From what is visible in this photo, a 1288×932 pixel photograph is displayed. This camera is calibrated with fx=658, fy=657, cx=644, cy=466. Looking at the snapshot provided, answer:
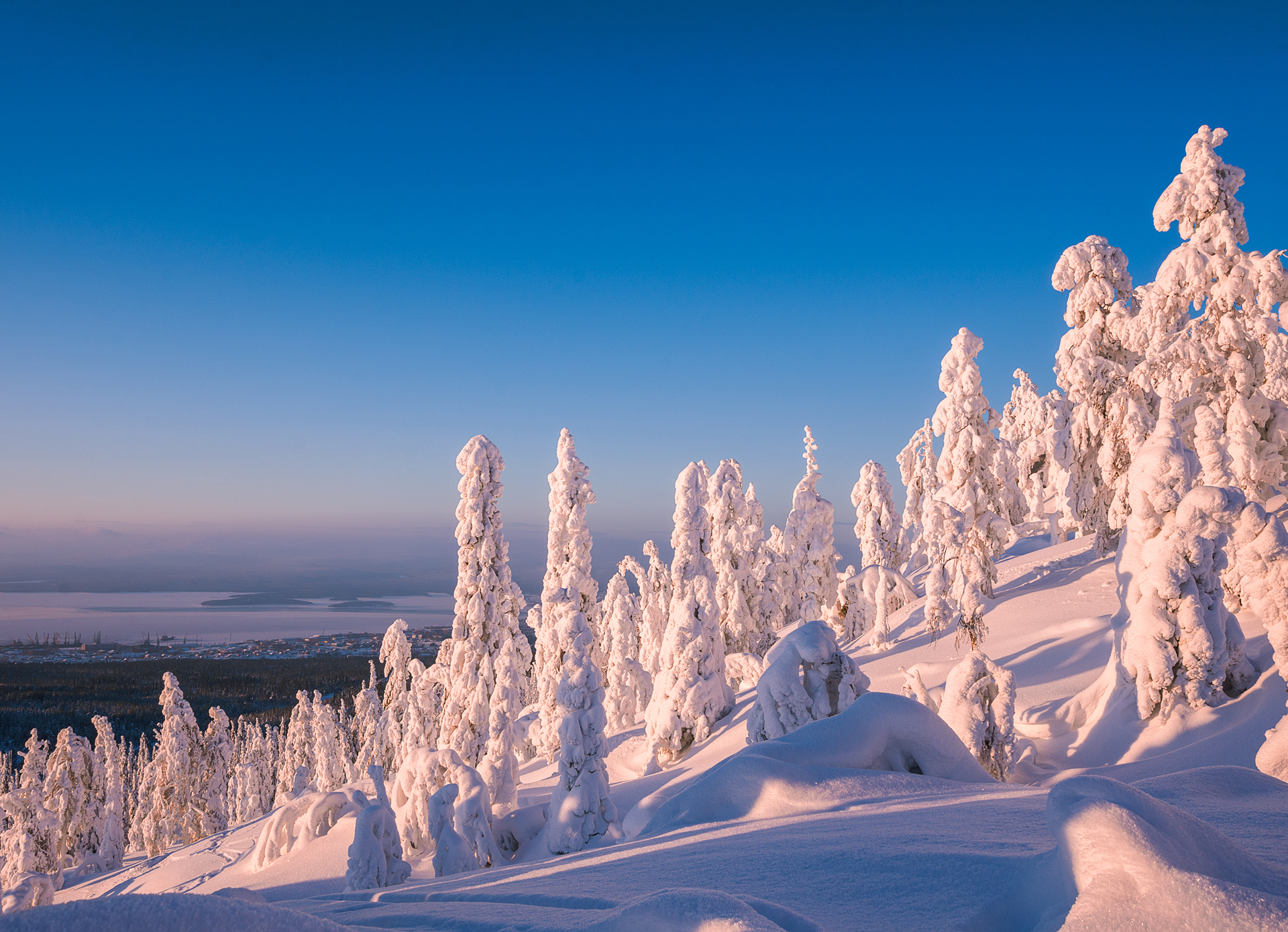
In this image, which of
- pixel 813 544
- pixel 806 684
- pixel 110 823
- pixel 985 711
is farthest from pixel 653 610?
pixel 110 823

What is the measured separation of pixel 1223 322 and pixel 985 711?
13424 millimetres

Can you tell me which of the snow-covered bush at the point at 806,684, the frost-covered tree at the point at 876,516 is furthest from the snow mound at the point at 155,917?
the frost-covered tree at the point at 876,516

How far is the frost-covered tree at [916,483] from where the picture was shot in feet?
116

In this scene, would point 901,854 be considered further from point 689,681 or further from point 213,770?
point 213,770

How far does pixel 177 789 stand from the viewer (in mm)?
40188

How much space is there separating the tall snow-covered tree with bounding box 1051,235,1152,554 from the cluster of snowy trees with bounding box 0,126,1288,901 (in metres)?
0.08

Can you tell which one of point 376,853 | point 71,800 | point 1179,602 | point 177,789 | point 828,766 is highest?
point 1179,602

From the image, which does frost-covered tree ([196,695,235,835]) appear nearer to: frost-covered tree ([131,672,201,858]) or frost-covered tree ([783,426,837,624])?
frost-covered tree ([131,672,201,858])

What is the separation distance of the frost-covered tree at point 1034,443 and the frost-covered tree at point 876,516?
6608 mm

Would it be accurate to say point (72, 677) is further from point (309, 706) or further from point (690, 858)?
point (690, 858)

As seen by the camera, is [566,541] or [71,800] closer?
[566,541]

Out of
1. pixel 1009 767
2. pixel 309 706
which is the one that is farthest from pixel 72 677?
pixel 1009 767

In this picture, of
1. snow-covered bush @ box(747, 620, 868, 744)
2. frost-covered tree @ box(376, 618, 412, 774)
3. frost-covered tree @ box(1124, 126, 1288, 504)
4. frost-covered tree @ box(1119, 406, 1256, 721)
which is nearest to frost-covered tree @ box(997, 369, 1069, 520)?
frost-covered tree @ box(1124, 126, 1288, 504)

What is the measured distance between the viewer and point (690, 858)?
4.97 m
